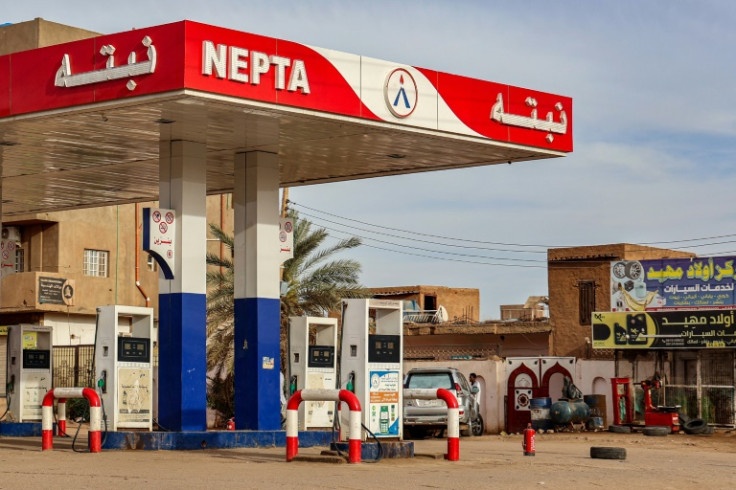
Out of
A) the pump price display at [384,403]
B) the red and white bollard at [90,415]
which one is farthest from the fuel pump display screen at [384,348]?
the red and white bollard at [90,415]

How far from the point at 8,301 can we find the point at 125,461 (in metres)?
26.8

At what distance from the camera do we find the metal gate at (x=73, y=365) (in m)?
39.4

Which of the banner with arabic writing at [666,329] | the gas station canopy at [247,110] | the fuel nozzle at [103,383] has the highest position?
the gas station canopy at [247,110]

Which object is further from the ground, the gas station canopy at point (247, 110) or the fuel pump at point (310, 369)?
the gas station canopy at point (247, 110)

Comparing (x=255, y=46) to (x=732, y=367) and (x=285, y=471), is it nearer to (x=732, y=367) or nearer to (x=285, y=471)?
(x=285, y=471)

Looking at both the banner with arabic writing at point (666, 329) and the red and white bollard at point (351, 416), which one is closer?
the red and white bollard at point (351, 416)

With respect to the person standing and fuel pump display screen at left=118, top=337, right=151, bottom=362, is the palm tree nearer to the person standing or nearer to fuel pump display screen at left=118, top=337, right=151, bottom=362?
the person standing

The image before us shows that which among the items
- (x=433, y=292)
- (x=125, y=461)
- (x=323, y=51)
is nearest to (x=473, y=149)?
(x=323, y=51)

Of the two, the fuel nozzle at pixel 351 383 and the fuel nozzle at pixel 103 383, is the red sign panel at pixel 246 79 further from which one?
the fuel nozzle at pixel 103 383

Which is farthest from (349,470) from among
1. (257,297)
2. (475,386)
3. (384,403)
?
(475,386)

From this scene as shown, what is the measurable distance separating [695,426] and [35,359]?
608 inches

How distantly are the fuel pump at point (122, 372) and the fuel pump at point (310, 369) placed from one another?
3448 mm

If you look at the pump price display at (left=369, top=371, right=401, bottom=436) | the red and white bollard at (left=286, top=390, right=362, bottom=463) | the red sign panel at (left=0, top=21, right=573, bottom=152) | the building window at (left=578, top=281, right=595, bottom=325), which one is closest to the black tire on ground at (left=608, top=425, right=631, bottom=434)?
the red sign panel at (left=0, top=21, right=573, bottom=152)

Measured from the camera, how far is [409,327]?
52406mm
